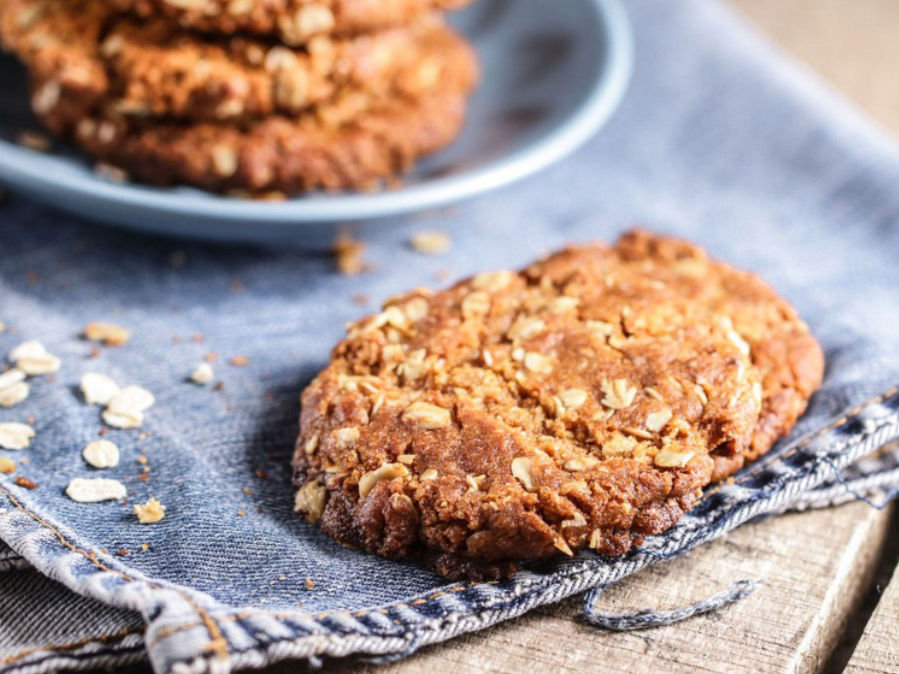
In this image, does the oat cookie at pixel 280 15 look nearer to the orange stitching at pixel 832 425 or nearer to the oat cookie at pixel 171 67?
the oat cookie at pixel 171 67

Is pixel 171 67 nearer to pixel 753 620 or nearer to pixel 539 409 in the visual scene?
pixel 539 409

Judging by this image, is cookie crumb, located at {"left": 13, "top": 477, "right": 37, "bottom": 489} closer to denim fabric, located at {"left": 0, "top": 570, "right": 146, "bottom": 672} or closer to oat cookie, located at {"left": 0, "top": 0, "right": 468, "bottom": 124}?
denim fabric, located at {"left": 0, "top": 570, "right": 146, "bottom": 672}

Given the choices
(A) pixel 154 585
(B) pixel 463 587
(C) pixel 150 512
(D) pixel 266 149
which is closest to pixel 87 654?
(A) pixel 154 585

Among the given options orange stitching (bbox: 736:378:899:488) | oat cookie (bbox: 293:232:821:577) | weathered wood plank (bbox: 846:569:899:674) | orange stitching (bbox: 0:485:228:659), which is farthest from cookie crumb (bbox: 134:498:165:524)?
weathered wood plank (bbox: 846:569:899:674)

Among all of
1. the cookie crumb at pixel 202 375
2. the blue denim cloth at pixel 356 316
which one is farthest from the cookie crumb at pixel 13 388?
the cookie crumb at pixel 202 375

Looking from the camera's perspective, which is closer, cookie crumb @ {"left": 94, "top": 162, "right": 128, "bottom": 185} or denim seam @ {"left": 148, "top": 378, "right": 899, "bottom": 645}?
denim seam @ {"left": 148, "top": 378, "right": 899, "bottom": 645}

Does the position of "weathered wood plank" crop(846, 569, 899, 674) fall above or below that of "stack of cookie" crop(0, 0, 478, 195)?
below
